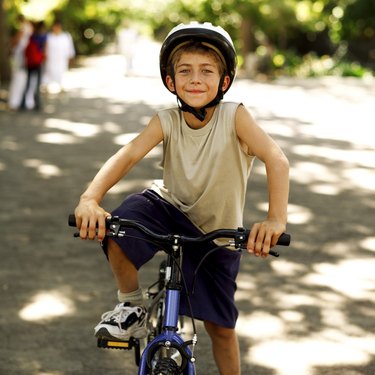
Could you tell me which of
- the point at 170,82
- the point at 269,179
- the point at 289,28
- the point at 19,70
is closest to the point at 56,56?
the point at 19,70

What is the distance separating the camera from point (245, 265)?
6707 millimetres

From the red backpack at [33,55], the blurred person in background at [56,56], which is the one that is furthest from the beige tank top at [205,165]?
the blurred person in background at [56,56]

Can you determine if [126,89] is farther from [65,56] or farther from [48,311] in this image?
[48,311]

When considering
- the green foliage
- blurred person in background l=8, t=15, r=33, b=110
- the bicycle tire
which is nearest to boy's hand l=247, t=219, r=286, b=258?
the bicycle tire

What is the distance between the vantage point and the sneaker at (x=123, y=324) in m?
3.40

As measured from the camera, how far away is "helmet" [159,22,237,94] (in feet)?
10.5

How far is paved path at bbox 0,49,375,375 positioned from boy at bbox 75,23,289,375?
120 cm

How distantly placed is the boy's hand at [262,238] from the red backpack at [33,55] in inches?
555

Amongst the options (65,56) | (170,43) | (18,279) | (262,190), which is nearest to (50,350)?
(18,279)

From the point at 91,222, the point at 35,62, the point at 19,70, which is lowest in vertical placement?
the point at 19,70

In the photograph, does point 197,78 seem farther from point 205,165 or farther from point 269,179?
point 269,179

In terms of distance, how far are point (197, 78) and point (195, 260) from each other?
768 mm

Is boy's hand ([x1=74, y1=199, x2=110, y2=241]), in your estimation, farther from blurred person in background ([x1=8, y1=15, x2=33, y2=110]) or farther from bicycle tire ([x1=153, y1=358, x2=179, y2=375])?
blurred person in background ([x1=8, y1=15, x2=33, y2=110])

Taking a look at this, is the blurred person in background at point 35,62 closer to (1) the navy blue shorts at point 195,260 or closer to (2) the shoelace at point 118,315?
(1) the navy blue shorts at point 195,260
